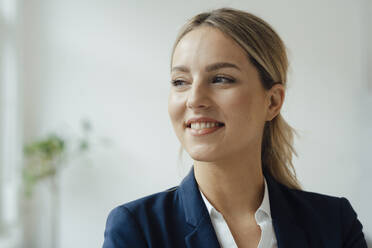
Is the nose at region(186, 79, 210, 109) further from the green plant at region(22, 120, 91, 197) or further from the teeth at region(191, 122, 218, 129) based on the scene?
the green plant at region(22, 120, 91, 197)

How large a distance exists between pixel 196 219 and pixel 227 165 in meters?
0.17

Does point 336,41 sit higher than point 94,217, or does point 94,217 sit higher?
point 336,41

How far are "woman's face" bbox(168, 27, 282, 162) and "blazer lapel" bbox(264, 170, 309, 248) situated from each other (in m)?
0.22

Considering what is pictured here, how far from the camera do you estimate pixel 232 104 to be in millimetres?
968

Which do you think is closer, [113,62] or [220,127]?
[220,127]

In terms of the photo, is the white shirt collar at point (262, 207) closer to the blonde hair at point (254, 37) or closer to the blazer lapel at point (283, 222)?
the blazer lapel at point (283, 222)

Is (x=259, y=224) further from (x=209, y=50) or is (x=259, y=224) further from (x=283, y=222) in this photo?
(x=209, y=50)

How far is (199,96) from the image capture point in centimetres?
95

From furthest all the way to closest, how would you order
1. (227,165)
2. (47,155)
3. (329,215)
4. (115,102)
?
1. (115,102)
2. (47,155)
3. (329,215)
4. (227,165)

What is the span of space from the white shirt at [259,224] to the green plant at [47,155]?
2.29 m

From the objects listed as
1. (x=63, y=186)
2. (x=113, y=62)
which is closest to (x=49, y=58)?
(x=113, y=62)

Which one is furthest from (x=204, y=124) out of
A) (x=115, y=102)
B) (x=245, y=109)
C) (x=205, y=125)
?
(x=115, y=102)

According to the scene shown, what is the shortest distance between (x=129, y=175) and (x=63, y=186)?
1.98 feet

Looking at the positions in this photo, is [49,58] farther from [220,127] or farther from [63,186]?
[220,127]
